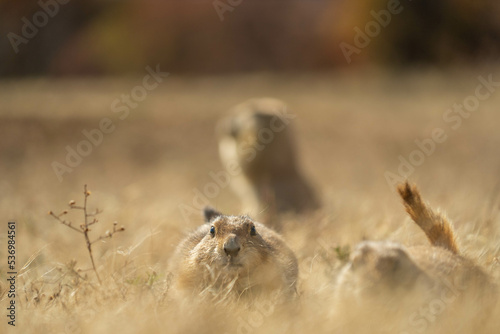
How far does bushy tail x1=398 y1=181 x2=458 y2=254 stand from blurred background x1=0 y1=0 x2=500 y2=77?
1285cm

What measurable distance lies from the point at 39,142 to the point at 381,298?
1072 cm

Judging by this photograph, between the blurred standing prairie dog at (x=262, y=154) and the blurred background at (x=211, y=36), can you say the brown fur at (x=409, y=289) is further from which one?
the blurred background at (x=211, y=36)

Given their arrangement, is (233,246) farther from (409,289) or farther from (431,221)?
(431,221)

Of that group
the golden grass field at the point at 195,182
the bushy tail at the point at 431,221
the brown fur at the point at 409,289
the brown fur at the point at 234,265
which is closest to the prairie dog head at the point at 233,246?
the brown fur at the point at 234,265

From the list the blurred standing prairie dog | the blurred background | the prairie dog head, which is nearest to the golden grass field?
the prairie dog head

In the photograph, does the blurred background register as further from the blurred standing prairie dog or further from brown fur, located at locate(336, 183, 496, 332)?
brown fur, located at locate(336, 183, 496, 332)

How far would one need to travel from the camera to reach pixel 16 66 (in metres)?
19.5

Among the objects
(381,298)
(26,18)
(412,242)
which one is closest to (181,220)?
(412,242)

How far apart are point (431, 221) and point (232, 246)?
129 cm

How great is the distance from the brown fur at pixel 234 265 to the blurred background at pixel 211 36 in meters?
13.4

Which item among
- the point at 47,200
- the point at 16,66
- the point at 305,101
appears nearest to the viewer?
the point at 47,200

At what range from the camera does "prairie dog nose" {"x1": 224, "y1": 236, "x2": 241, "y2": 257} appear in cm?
352

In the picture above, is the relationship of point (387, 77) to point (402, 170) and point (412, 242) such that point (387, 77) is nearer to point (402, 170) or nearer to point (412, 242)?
point (402, 170)

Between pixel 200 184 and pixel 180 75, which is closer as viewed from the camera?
pixel 200 184
